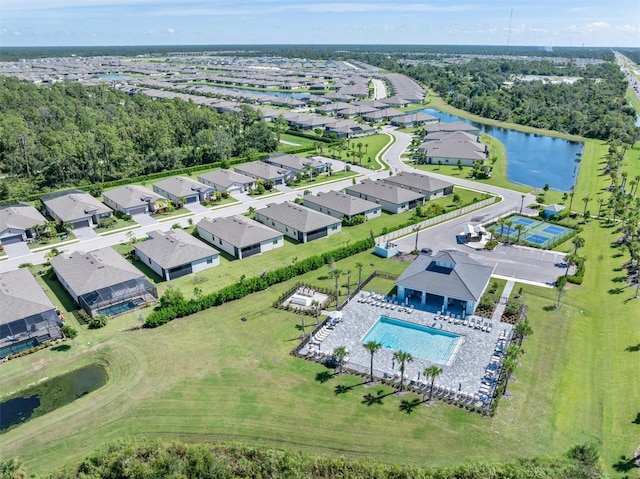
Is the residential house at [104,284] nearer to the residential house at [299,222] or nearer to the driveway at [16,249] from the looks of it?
the driveway at [16,249]

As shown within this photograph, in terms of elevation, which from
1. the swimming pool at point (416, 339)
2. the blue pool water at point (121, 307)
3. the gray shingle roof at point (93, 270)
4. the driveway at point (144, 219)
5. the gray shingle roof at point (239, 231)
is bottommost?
the swimming pool at point (416, 339)

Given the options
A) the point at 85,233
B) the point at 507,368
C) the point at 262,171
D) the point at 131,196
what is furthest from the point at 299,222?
the point at 507,368

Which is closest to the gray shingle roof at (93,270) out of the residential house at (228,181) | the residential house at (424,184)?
the residential house at (228,181)

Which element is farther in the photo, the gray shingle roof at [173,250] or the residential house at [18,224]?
the residential house at [18,224]

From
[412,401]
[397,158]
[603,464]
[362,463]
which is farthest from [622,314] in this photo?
[397,158]

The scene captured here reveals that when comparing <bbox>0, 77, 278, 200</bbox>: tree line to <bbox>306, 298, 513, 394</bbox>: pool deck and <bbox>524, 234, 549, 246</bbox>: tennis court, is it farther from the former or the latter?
<bbox>306, 298, 513, 394</bbox>: pool deck

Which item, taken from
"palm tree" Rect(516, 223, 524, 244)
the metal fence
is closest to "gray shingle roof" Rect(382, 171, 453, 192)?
the metal fence

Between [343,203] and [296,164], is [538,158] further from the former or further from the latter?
[343,203]
